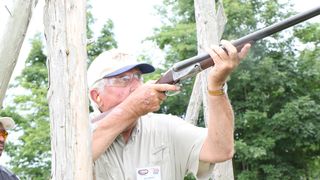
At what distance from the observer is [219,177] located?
6258mm

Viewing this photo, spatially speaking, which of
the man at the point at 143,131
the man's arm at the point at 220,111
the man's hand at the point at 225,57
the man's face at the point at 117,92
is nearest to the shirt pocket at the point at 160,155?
the man at the point at 143,131

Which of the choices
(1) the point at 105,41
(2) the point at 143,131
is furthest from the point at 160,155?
(1) the point at 105,41

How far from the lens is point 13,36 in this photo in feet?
10.5

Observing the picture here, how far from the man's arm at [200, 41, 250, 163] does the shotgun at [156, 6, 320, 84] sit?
0.04 metres

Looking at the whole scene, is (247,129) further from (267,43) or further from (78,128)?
(78,128)

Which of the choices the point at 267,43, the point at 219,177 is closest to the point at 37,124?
the point at 267,43

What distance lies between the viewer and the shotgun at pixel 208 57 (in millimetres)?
2428

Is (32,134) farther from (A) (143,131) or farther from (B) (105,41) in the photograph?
(A) (143,131)

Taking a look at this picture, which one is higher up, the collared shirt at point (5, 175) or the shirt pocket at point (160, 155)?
the shirt pocket at point (160, 155)

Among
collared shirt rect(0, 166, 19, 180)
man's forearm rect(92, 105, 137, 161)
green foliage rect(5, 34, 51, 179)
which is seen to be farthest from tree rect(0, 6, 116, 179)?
man's forearm rect(92, 105, 137, 161)

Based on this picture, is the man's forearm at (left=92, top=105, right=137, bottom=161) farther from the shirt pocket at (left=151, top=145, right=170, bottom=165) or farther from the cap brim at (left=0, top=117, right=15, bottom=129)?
the cap brim at (left=0, top=117, right=15, bottom=129)

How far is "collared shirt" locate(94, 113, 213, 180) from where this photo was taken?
2.90 metres

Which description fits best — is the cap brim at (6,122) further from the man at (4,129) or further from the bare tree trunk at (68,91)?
the bare tree trunk at (68,91)

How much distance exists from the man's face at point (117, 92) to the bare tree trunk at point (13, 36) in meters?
0.57
